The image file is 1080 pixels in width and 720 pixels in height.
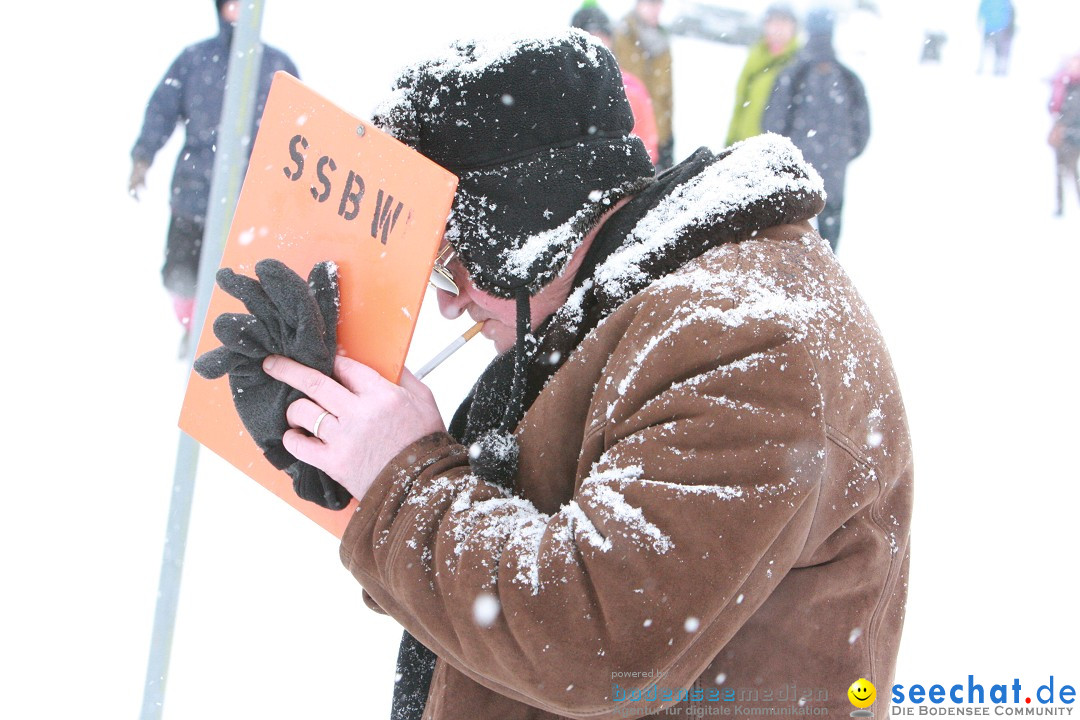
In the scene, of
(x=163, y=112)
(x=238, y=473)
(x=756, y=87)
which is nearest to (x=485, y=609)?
(x=238, y=473)

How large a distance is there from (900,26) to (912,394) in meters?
8.38

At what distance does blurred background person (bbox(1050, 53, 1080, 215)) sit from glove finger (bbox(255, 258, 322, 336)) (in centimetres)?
826

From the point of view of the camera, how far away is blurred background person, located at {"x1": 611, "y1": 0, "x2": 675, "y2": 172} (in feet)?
19.0

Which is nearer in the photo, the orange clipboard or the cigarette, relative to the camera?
the orange clipboard

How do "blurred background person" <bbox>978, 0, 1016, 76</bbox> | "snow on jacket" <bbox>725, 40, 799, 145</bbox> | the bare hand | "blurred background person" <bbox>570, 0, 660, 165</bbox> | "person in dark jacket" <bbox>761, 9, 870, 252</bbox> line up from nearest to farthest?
1. the bare hand
2. "blurred background person" <bbox>570, 0, 660, 165</bbox>
3. "person in dark jacket" <bbox>761, 9, 870, 252</bbox>
4. "snow on jacket" <bbox>725, 40, 799, 145</bbox>
5. "blurred background person" <bbox>978, 0, 1016, 76</bbox>

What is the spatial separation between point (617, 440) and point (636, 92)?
177 inches

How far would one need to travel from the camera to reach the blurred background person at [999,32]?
1106cm

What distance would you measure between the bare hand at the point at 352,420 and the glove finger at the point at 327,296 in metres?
0.04

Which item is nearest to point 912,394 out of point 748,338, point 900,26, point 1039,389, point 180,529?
point 1039,389

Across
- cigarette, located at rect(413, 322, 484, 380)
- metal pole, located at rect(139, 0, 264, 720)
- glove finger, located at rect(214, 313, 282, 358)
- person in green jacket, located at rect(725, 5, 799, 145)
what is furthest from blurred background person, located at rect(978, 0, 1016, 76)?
glove finger, located at rect(214, 313, 282, 358)

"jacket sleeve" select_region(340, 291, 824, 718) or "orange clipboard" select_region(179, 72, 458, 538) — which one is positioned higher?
"orange clipboard" select_region(179, 72, 458, 538)

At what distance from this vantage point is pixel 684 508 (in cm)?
91

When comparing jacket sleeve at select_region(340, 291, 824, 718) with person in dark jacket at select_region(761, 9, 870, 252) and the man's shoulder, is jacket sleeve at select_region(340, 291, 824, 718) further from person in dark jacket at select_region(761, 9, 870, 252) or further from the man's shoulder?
person in dark jacket at select_region(761, 9, 870, 252)

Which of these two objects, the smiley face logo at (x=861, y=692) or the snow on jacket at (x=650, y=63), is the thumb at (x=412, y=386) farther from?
the snow on jacket at (x=650, y=63)
